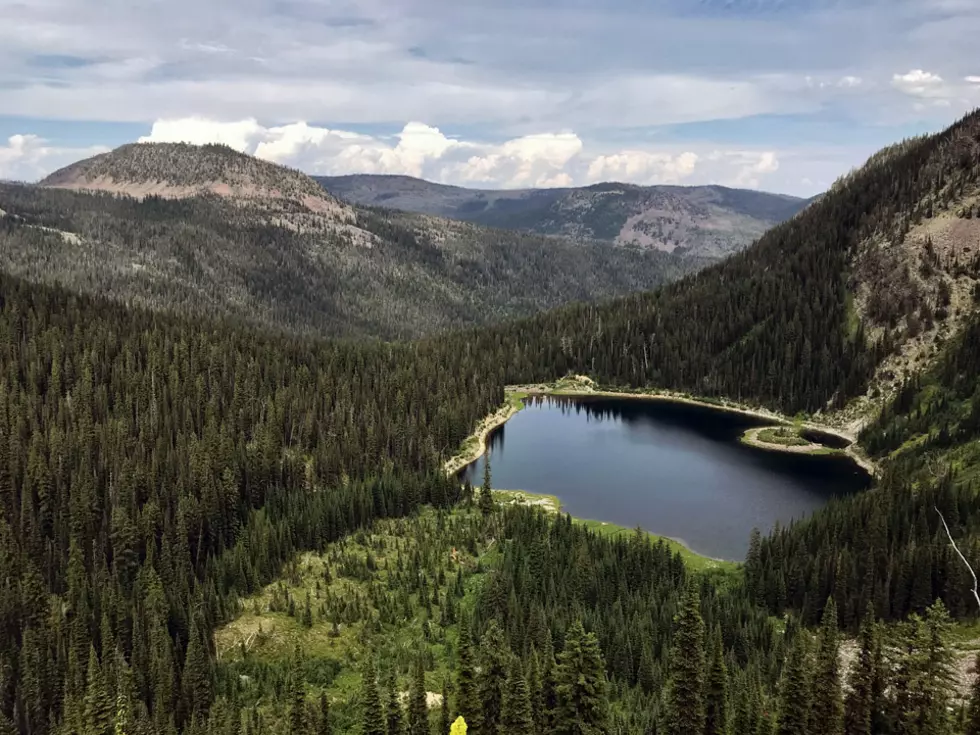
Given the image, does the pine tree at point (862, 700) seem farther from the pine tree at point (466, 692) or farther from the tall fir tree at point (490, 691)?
the pine tree at point (466, 692)

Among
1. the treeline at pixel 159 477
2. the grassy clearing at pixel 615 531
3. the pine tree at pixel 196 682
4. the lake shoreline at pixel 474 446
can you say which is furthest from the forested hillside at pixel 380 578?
the grassy clearing at pixel 615 531

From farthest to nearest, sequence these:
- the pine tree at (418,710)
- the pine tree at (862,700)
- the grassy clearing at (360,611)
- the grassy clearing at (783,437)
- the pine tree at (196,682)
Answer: the grassy clearing at (783,437) → the grassy clearing at (360,611) → the pine tree at (196,682) → the pine tree at (418,710) → the pine tree at (862,700)

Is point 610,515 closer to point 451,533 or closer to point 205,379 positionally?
point 451,533

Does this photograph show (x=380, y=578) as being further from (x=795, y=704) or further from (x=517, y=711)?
(x=795, y=704)

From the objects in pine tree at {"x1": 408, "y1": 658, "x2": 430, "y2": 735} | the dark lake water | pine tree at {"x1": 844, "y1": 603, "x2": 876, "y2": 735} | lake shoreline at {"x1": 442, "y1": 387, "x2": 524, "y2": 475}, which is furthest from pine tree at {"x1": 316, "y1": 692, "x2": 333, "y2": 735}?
lake shoreline at {"x1": 442, "y1": 387, "x2": 524, "y2": 475}

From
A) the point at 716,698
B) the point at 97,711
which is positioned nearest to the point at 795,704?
Result: the point at 716,698

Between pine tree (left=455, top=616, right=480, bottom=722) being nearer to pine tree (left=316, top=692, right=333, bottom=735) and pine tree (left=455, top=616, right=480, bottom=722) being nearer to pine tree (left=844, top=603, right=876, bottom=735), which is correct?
pine tree (left=316, top=692, right=333, bottom=735)
